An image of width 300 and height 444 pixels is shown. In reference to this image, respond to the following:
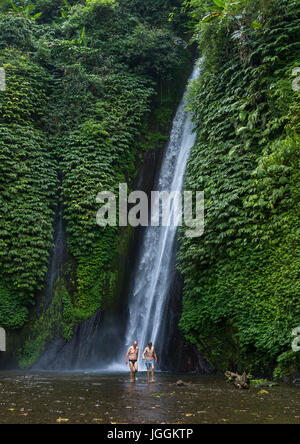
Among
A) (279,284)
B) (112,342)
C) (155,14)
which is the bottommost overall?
(112,342)

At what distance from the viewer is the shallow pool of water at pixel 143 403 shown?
4.80 metres

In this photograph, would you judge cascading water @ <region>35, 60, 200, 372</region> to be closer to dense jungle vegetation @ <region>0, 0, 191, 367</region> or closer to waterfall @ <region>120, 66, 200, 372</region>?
waterfall @ <region>120, 66, 200, 372</region>

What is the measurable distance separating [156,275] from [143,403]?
7967mm

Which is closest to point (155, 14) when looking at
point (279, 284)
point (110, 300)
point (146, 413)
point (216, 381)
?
point (110, 300)

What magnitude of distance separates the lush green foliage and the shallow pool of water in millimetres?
2045

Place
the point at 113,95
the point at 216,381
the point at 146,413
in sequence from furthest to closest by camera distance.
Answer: the point at 113,95 → the point at 216,381 → the point at 146,413

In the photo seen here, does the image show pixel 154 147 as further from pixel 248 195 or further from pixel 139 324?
pixel 139 324

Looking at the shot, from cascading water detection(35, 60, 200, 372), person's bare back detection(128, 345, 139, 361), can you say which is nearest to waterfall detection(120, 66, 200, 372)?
cascading water detection(35, 60, 200, 372)

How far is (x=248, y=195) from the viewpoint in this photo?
1064cm

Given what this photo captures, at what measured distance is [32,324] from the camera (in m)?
13.2

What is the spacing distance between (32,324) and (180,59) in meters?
15.1

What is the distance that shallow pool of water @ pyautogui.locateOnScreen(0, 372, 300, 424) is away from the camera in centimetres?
480

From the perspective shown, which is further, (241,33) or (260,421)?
(241,33)

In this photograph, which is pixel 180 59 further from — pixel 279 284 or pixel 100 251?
pixel 279 284
